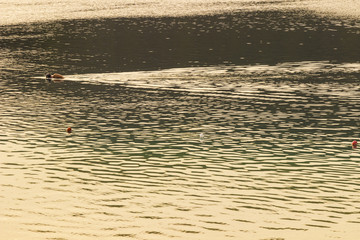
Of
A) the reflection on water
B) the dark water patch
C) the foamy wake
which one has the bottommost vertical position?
the reflection on water

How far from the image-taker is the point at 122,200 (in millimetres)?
33625

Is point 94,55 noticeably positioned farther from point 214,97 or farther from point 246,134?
point 246,134

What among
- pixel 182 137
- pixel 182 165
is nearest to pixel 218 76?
pixel 182 137

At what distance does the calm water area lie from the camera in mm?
30953

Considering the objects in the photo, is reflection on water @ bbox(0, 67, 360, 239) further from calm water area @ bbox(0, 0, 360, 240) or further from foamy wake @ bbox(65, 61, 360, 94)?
foamy wake @ bbox(65, 61, 360, 94)

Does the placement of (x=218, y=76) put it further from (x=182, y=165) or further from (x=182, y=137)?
(x=182, y=165)

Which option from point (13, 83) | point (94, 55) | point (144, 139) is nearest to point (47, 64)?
point (94, 55)

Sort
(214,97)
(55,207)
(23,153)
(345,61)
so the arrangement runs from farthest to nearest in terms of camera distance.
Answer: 1. (345,61)
2. (214,97)
3. (23,153)
4. (55,207)

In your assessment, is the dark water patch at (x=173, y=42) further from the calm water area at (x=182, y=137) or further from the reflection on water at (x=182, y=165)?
the reflection on water at (x=182, y=165)

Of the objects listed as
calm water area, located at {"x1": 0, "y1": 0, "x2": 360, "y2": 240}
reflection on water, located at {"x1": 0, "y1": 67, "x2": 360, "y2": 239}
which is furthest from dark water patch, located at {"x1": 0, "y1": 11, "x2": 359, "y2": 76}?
reflection on water, located at {"x1": 0, "y1": 67, "x2": 360, "y2": 239}

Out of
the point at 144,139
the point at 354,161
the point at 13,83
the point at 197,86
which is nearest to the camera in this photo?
the point at 354,161

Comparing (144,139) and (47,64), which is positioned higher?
(47,64)

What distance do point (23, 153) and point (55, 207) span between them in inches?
405

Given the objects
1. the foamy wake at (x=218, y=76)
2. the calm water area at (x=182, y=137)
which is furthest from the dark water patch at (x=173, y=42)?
the foamy wake at (x=218, y=76)
